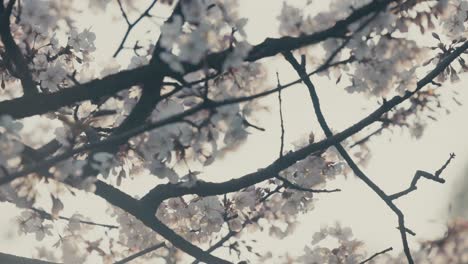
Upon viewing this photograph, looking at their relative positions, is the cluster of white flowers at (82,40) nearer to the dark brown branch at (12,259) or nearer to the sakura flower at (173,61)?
the dark brown branch at (12,259)

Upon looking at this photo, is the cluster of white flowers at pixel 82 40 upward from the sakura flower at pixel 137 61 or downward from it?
upward

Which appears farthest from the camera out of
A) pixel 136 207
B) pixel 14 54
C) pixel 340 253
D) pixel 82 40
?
pixel 340 253

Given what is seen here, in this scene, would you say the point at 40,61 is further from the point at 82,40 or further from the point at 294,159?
the point at 294,159

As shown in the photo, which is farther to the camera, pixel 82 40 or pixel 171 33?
pixel 82 40

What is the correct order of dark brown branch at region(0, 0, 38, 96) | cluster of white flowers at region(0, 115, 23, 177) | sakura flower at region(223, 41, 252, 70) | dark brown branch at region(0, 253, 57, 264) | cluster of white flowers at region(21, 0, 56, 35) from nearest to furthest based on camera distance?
cluster of white flowers at region(0, 115, 23, 177), sakura flower at region(223, 41, 252, 70), dark brown branch at region(0, 0, 38, 96), cluster of white flowers at region(21, 0, 56, 35), dark brown branch at region(0, 253, 57, 264)

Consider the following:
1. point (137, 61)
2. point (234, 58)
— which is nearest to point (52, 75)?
point (137, 61)

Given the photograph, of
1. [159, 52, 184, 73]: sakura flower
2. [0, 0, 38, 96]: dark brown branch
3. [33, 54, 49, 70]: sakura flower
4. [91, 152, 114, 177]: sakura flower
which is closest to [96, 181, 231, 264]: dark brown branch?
[33, 54, 49, 70]: sakura flower

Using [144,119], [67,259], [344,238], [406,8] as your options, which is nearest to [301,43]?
[406,8]

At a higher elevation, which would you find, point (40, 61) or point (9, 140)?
point (40, 61)

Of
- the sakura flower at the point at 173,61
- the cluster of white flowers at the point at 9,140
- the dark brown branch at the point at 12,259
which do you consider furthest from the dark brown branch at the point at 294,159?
the cluster of white flowers at the point at 9,140

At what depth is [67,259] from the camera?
22.7 feet

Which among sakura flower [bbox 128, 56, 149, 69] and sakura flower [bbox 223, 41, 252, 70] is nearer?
sakura flower [bbox 223, 41, 252, 70]

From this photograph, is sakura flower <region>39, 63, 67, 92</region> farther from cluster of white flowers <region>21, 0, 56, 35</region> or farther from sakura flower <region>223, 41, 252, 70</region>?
sakura flower <region>223, 41, 252, 70</region>

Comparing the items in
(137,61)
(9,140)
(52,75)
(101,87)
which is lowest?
(9,140)
